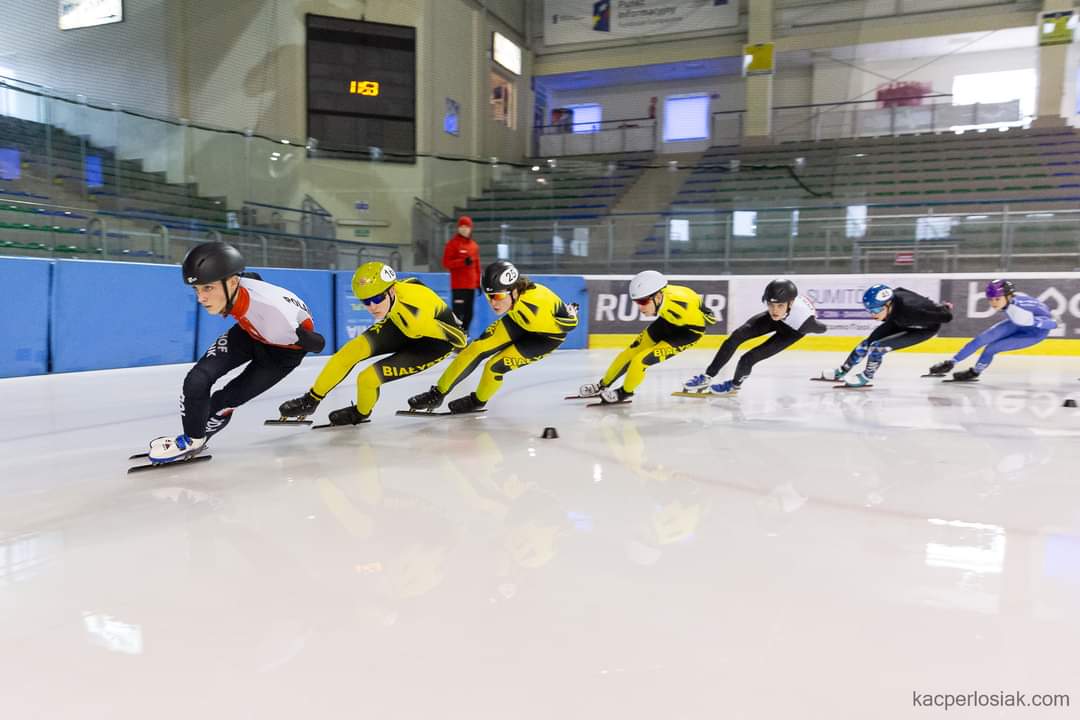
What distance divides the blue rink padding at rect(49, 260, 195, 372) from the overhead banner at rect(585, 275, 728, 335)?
6.13 m

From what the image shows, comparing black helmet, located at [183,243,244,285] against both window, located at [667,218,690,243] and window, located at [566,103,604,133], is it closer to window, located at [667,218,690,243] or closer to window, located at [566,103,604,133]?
window, located at [667,218,690,243]

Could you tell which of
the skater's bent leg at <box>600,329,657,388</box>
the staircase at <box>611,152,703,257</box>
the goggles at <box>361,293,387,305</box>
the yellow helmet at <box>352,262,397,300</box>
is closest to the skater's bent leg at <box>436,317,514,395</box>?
the goggles at <box>361,293,387,305</box>

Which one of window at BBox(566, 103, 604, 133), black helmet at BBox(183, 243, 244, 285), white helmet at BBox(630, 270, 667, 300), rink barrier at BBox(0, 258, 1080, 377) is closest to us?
black helmet at BBox(183, 243, 244, 285)

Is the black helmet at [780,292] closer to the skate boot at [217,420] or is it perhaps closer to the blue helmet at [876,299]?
the blue helmet at [876,299]

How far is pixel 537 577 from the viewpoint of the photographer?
207cm

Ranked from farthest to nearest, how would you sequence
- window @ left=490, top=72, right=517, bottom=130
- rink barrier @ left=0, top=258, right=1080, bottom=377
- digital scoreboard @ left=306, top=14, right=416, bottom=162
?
window @ left=490, top=72, right=517, bottom=130 < digital scoreboard @ left=306, top=14, right=416, bottom=162 < rink barrier @ left=0, top=258, right=1080, bottom=377

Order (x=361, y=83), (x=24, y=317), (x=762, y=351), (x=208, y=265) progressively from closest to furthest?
1. (x=208, y=265)
2. (x=762, y=351)
3. (x=24, y=317)
4. (x=361, y=83)

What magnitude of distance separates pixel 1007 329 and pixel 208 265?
7790 millimetres

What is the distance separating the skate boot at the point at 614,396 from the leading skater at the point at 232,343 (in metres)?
2.70

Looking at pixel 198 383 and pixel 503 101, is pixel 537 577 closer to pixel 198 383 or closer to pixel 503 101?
pixel 198 383

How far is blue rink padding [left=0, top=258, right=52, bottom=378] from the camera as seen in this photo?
6965mm

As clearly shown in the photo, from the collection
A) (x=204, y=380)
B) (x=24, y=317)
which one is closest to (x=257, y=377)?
(x=204, y=380)

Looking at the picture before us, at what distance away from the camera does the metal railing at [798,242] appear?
413 inches

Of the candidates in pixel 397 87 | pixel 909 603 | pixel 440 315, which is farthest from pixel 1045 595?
pixel 397 87
